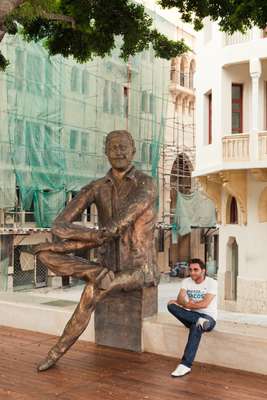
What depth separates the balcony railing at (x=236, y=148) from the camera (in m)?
17.7

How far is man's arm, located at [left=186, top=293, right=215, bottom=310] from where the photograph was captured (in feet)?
16.2

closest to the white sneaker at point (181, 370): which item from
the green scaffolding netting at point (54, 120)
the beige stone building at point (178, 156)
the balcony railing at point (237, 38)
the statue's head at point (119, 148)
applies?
the statue's head at point (119, 148)

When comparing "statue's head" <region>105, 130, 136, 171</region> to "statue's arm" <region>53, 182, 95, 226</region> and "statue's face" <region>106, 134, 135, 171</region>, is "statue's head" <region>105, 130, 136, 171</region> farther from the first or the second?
"statue's arm" <region>53, 182, 95, 226</region>

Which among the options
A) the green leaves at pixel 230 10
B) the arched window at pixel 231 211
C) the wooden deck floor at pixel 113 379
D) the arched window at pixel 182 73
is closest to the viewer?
the wooden deck floor at pixel 113 379

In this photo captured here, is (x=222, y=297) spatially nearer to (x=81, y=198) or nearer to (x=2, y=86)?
(x=2, y=86)

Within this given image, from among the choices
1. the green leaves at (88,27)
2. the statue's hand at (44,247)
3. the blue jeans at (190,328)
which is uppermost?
the green leaves at (88,27)

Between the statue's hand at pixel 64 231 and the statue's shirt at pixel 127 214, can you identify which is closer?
the statue's hand at pixel 64 231

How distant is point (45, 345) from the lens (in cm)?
572

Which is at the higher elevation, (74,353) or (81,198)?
(81,198)

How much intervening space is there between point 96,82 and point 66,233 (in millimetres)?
22106

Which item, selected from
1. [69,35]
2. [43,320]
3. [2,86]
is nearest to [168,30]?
[2,86]

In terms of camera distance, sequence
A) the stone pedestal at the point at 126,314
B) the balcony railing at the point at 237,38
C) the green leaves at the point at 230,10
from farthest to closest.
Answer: the balcony railing at the point at 237,38 < the green leaves at the point at 230,10 < the stone pedestal at the point at 126,314

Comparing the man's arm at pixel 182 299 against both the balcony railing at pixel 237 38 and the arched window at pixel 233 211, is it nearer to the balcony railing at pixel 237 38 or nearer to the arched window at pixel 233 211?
the balcony railing at pixel 237 38

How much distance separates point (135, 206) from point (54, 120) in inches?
771
